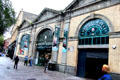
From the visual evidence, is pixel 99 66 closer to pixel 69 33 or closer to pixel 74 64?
pixel 74 64

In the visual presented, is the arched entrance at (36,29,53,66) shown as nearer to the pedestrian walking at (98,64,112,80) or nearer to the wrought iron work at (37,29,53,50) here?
the wrought iron work at (37,29,53,50)

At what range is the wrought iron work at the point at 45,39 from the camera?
19500 millimetres

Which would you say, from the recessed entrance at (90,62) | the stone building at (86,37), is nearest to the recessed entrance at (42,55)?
the stone building at (86,37)

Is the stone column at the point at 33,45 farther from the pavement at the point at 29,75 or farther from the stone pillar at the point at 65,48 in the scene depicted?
the pavement at the point at 29,75

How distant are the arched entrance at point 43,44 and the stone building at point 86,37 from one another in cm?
15

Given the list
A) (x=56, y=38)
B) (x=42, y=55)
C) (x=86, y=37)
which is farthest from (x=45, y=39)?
(x=86, y=37)

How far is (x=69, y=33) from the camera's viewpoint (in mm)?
15703

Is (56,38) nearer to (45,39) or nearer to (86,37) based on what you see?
(86,37)

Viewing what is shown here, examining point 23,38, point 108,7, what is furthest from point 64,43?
point 23,38

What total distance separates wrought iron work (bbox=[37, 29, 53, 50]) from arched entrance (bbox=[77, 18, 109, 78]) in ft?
20.0

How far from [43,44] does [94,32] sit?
32.1 ft

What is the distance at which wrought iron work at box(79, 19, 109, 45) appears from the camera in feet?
40.3

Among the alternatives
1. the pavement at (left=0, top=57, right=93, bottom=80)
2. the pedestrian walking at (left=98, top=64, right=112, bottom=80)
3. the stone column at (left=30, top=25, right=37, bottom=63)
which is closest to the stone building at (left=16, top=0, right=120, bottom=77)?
the pavement at (left=0, top=57, right=93, bottom=80)

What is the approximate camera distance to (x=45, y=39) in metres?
20.6
